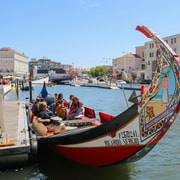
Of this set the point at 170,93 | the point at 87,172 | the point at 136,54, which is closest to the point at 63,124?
the point at 87,172

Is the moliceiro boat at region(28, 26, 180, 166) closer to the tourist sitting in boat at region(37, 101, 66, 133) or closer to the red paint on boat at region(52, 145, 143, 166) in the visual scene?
the red paint on boat at region(52, 145, 143, 166)

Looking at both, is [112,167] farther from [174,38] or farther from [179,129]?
[174,38]

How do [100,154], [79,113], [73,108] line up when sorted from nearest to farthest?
[100,154], [79,113], [73,108]

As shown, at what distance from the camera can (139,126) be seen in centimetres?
746

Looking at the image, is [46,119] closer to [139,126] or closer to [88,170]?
[88,170]

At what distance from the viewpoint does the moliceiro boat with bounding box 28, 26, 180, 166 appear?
6984mm

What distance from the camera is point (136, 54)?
135750 mm

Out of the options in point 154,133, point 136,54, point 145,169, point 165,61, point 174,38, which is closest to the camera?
point 165,61

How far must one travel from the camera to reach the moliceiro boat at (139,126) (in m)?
6.98

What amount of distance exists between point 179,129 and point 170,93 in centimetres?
984

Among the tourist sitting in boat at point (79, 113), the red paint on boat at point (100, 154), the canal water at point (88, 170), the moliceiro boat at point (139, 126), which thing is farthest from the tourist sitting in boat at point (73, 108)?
the moliceiro boat at point (139, 126)


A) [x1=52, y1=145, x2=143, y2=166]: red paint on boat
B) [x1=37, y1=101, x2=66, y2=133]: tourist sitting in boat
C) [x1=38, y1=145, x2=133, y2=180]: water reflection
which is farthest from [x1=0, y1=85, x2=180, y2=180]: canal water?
[x1=37, y1=101, x2=66, y2=133]: tourist sitting in boat

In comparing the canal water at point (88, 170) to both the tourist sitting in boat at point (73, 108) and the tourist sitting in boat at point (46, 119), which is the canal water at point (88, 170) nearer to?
the tourist sitting in boat at point (46, 119)

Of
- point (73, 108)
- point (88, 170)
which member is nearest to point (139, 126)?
point (88, 170)
